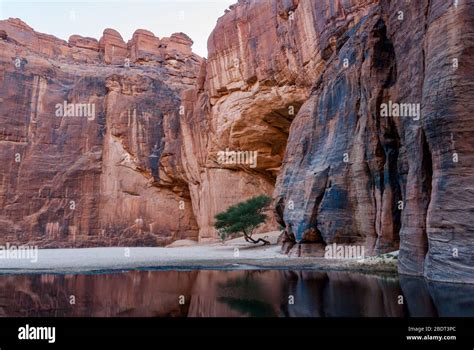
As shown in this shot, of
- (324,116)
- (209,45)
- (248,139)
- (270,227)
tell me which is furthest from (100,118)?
(324,116)

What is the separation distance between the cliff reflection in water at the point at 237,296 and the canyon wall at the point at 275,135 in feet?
7.69

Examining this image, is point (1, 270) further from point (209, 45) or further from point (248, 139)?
point (209, 45)

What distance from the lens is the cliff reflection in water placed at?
8.02 meters

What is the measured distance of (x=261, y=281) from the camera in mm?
13008
